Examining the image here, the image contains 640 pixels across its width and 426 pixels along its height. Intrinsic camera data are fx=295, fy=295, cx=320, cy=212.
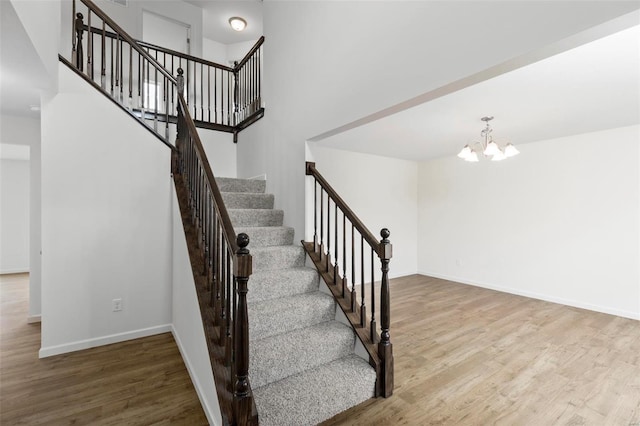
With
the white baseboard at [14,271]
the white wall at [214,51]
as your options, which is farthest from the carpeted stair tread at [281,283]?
the white baseboard at [14,271]

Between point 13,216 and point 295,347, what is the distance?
816cm

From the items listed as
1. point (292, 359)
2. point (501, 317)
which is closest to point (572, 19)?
point (292, 359)

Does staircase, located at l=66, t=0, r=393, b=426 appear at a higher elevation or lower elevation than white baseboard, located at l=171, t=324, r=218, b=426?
higher

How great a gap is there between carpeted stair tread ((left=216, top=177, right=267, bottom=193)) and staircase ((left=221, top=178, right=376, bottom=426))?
847 millimetres

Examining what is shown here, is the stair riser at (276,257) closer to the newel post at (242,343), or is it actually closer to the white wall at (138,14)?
the newel post at (242,343)

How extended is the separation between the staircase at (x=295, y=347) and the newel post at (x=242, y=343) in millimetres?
234

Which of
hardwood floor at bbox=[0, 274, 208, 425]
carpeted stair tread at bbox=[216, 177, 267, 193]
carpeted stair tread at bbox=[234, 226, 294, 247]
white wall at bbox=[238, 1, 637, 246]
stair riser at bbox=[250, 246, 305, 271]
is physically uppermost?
white wall at bbox=[238, 1, 637, 246]

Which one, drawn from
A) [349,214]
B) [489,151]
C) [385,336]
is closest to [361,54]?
[349,214]

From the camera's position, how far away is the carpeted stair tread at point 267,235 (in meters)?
3.01

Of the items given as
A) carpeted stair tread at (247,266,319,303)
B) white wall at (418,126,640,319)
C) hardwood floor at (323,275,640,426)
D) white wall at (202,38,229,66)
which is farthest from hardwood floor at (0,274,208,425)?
white wall at (202,38,229,66)

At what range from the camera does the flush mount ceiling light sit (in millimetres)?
5792

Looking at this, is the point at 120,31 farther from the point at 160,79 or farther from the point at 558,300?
the point at 558,300

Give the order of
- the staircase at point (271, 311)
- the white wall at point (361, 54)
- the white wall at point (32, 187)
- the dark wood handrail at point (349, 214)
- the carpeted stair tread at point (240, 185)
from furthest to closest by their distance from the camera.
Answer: the carpeted stair tread at point (240, 185), the white wall at point (32, 187), the dark wood handrail at point (349, 214), the staircase at point (271, 311), the white wall at point (361, 54)

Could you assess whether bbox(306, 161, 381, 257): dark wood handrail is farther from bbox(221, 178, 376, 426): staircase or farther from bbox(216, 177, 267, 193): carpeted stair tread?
bbox(216, 177, 267, 193): carpeted stair tread
